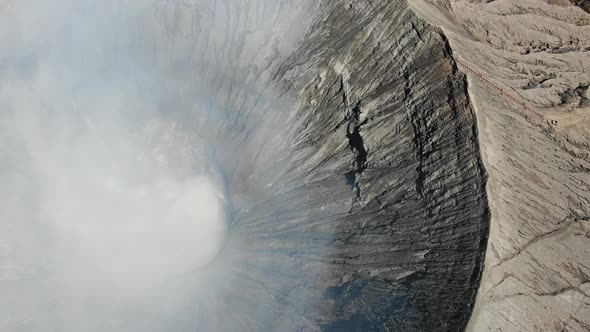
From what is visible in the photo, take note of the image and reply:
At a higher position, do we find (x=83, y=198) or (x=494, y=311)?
(x=83, y=198)

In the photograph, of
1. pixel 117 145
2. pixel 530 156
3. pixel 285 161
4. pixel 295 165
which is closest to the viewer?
pixel 530 156

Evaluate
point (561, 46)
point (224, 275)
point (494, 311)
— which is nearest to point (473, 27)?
point (561, 46)

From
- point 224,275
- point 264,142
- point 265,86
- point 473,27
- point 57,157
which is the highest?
point 57,157

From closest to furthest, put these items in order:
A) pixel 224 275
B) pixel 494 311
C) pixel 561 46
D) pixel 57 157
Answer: pixel 494 311, pixel 224 275, pixel 561 46, pixel 57 157

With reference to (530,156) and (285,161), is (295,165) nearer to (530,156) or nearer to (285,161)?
(285,161)

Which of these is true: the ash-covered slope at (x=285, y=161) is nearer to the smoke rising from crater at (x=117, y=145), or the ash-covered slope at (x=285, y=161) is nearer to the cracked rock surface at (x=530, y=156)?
the smoke rising from crater at (x=117, y=145)

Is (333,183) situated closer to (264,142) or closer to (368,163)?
(368,163)

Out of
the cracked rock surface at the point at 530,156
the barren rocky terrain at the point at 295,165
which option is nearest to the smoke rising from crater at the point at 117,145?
the barren rocky terrain at the point at 295,165

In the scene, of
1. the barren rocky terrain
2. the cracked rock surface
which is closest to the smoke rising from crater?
the barren rocky terrain

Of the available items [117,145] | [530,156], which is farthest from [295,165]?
[117,145]
